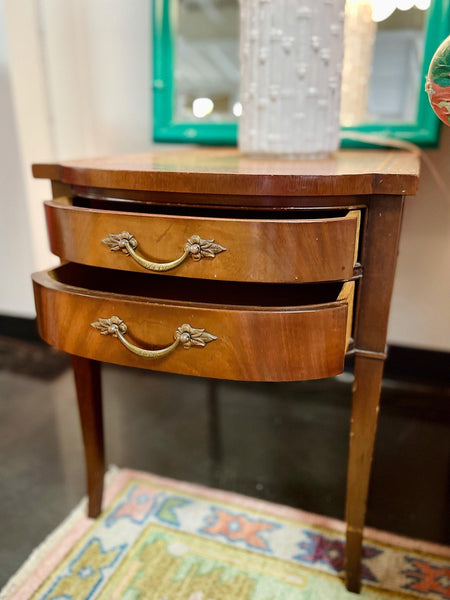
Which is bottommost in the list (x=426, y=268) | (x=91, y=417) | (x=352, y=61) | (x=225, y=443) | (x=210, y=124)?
(x=225, y=443)

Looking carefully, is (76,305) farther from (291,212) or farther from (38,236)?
(38,236)

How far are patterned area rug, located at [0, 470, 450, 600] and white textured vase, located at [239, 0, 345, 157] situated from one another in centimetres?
66

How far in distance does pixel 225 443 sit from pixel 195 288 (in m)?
0.53

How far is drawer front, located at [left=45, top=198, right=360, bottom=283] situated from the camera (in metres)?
0.51

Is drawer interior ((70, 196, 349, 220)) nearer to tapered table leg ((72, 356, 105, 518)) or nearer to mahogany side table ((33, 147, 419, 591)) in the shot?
mahogany side table ((33, 147, 419, 591))

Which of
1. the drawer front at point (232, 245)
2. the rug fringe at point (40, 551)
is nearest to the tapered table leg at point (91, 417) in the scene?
the rug fringe at point (40, 551)

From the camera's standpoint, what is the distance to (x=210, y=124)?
117 centimetres

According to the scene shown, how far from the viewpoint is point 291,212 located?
0.63 m

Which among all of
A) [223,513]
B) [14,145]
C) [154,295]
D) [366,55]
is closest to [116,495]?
[223,513]

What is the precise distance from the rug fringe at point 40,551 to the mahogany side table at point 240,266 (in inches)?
16.0

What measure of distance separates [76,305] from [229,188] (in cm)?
23

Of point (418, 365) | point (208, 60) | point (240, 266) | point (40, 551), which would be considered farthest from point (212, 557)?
point (208, 60)

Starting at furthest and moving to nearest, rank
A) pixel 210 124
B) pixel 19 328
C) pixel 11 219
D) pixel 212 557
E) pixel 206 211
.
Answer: pixel 19 328, pixel 11 219, pixel 210 124, pixel 212 557, pixel 206 211

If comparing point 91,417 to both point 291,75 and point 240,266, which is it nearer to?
point 240,266
